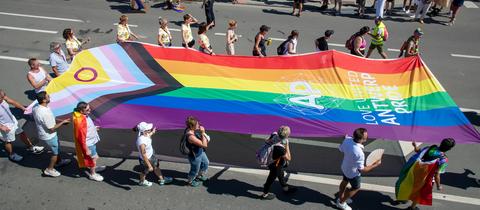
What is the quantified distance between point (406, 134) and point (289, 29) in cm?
770

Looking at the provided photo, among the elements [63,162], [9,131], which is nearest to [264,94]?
[63,162]

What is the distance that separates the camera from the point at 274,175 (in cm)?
659

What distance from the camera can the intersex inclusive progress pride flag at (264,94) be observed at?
7.01m

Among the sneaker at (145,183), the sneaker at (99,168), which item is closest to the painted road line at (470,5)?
the sneaker at (145,183)

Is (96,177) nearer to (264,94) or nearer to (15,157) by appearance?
(15,157)

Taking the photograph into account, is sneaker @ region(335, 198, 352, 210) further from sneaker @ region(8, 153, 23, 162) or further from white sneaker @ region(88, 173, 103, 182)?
sneaker @ region(8, 153, 23, 162)

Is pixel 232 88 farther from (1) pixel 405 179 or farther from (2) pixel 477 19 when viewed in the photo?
(2) pixel 477 19

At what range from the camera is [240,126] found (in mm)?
7148

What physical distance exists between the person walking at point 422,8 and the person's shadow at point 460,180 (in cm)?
830

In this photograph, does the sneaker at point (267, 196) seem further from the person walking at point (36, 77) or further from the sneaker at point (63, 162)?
the person walking at point (36, 77)

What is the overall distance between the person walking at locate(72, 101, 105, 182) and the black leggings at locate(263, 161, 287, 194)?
2889 mm

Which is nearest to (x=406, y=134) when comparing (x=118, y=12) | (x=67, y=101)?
(x=67, y=101)

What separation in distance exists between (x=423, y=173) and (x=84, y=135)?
518 centimetres

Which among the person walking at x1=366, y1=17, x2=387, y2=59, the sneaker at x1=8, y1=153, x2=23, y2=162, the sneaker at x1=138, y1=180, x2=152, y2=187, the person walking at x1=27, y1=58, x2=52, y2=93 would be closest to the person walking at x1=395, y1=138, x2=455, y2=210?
the sneaker at x1=138, y1=180, x2=152, y2=187
